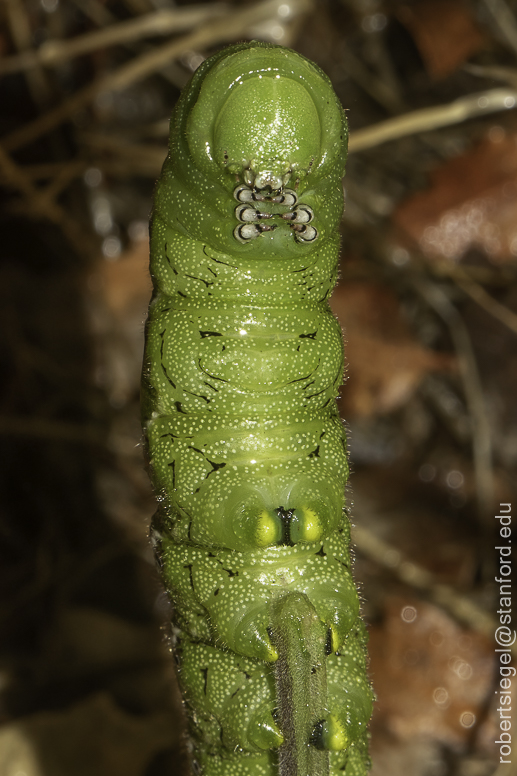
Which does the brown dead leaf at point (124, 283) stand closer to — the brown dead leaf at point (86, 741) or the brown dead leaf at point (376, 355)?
the brown dead leaf at point (376, 355)

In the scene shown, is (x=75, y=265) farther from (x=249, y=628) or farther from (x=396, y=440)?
(x=249, y=628)

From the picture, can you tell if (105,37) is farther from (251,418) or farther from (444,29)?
(251,418)

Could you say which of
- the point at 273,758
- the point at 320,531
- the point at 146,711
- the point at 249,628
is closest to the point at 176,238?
the point at 320,531

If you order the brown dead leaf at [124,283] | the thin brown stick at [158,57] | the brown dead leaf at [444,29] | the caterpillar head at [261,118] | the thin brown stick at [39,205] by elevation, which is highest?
the brown dead leaf at [444,29]

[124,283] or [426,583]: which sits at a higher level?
[124,283]

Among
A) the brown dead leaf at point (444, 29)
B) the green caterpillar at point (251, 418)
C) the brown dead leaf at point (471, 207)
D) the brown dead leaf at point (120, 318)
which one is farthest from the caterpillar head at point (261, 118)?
the brown dead leaf at point (444, 29)

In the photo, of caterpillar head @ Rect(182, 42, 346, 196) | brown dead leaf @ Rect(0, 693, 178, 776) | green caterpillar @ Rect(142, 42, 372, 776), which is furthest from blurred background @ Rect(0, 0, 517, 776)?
caterpillar head @ Rect(182, 42, 346, 196)

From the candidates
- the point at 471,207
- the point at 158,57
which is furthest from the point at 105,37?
the point at 471,207
